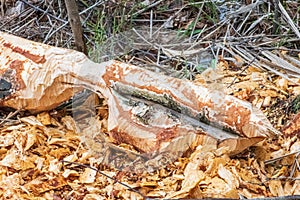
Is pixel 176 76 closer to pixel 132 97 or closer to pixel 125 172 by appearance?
pixel 132 97

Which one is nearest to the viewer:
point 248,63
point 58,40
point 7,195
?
point 7,195

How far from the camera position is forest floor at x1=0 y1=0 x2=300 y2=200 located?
3.92 ft

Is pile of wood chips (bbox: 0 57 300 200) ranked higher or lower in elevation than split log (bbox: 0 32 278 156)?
lower

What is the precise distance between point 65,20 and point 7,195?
1.02 metres

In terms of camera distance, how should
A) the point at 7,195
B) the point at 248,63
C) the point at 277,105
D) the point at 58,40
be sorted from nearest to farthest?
the point at 7,195
the point at 277,105
the point at 248,63
the point at 58,40

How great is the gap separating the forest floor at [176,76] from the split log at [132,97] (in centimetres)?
6

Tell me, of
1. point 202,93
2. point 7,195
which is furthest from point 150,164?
point 7,195

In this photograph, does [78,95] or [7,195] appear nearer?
[7,195]

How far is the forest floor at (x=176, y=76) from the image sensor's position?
120 centimetres

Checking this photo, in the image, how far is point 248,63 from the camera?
5.66 ft

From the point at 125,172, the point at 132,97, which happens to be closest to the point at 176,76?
the point at 132,97

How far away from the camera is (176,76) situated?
1.68m

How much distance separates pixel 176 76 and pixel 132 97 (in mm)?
397

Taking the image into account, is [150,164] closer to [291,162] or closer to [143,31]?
[291,162]
